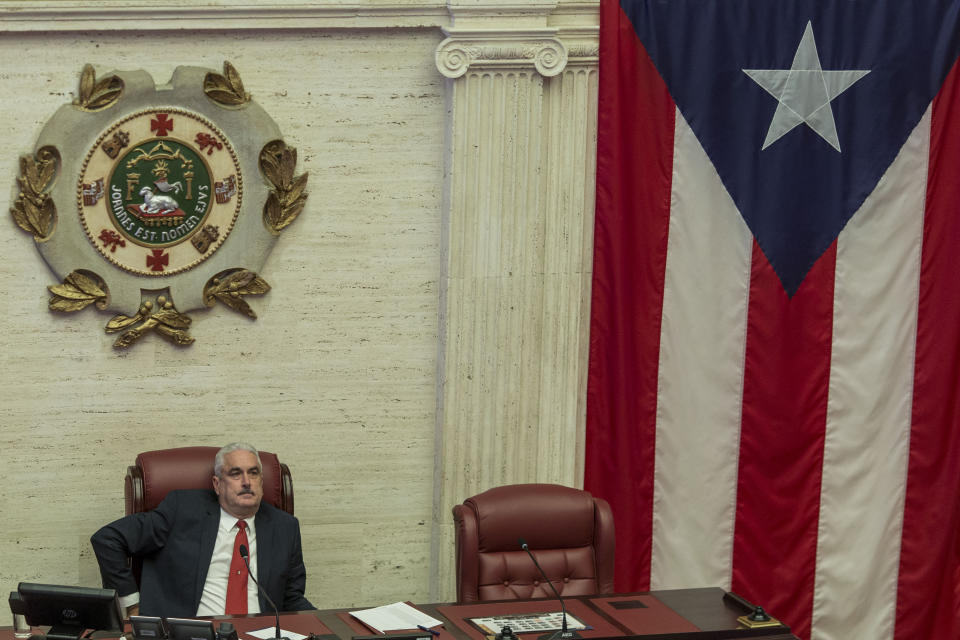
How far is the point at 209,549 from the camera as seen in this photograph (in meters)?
4.92

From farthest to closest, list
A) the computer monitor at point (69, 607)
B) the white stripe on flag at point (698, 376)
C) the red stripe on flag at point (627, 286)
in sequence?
the white stripe on flag at point (698, 376), the red stripe on flag at point (627, 286), the computer monitor at point (69, 607)

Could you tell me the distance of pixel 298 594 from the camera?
5.05m

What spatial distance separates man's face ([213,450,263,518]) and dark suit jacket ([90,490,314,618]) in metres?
0.10

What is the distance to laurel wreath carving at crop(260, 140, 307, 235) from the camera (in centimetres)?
554

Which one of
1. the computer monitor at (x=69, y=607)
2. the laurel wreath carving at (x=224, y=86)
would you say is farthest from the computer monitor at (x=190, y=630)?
the laurel wreath carving at (x=224, y=86)

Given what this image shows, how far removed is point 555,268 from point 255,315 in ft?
4.51

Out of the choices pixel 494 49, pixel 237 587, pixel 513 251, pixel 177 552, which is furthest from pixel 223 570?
pixel 494 49

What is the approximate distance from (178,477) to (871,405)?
321cm

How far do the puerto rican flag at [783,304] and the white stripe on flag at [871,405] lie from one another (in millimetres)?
10

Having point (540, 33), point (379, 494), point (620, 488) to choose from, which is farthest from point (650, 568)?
point (540, 33)

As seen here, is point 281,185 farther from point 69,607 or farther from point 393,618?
point 69,607

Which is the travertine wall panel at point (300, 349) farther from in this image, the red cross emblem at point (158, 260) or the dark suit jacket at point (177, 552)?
the dark suit jacket at point (177, 552)

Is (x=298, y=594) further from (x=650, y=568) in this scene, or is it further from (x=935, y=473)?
(x=935, y=473)

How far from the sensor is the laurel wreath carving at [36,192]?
5293 millimetres
